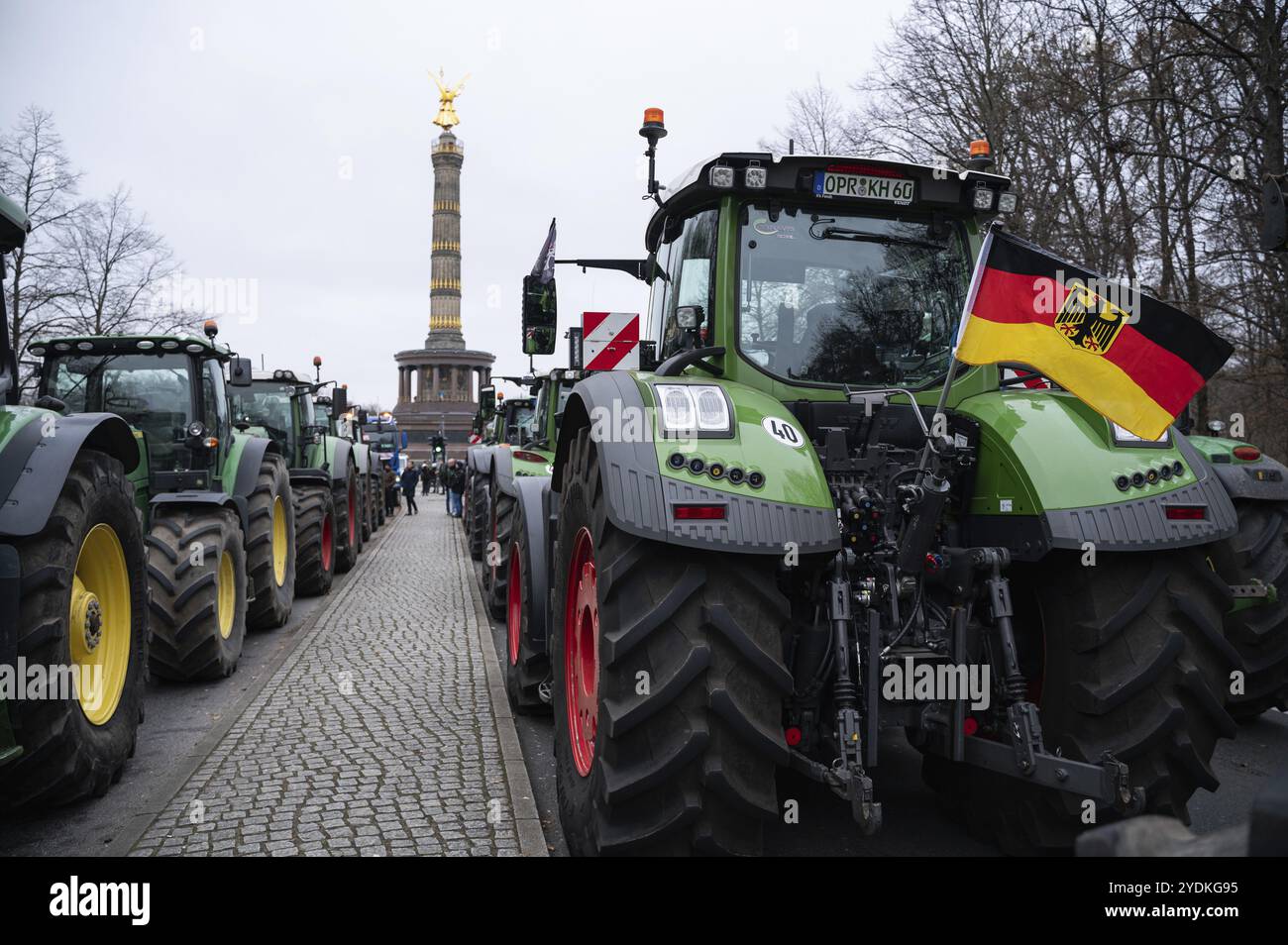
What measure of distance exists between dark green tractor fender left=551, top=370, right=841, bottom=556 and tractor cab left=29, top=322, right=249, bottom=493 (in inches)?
238

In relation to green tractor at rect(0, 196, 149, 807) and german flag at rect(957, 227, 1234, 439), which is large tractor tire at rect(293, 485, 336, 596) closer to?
green tractor at rect(0, 196, 149, 807)

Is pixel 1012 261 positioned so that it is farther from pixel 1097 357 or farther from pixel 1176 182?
pixel 1176 182

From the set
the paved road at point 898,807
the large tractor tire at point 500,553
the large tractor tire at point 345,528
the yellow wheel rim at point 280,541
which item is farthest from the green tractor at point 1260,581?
the large tractor tire at point 345,528

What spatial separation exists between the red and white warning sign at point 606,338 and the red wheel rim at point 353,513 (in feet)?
22.7

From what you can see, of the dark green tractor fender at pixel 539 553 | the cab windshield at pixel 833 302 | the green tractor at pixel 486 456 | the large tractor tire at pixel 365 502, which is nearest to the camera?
the cab windshield at pixel 833 302

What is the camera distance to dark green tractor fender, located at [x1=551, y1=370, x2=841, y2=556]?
3.03m

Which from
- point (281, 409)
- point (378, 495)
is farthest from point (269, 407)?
point (378, 495)

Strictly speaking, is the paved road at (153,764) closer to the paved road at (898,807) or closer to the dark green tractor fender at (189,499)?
the dark green tractor fender at (189,499)

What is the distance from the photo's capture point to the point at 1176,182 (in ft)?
54.4

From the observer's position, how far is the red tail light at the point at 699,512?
307 centimetres

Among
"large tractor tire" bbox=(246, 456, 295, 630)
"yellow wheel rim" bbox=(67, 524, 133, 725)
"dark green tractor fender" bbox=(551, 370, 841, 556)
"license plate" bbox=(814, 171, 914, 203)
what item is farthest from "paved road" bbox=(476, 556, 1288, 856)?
"large tractor tire" bbox=(246, 456, 295, 630)

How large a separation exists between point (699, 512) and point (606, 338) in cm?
559
